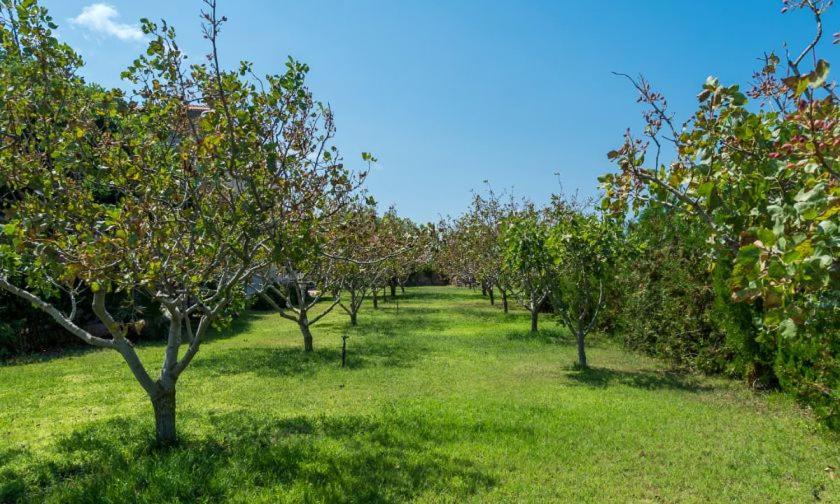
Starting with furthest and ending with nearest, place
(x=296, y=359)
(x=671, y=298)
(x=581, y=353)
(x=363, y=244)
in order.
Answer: (x=296, y=359), (x=671, y=298), (x=581, y=353), (x=363, y=244)

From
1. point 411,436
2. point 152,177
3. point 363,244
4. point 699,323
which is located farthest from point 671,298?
point 152,177

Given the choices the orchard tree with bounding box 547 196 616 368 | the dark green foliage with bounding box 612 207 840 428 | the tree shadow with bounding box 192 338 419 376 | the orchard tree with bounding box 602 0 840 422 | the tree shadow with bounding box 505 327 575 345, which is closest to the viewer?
the orchard tree with bounding box 602 0 840 422

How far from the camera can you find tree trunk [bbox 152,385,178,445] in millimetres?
6895

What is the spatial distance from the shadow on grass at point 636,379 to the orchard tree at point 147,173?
822 cm

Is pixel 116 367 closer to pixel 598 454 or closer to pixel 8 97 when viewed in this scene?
pixel 8 97

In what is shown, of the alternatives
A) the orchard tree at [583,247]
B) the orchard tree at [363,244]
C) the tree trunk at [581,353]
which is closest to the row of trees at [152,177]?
the orchard tree at [363,244]

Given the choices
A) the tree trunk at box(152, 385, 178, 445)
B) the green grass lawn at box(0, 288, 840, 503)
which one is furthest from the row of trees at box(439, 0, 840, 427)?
the tree trunk at box(152, 385, 178, 445)

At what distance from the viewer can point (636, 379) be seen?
476 inches

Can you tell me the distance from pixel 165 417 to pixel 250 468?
5.44ft

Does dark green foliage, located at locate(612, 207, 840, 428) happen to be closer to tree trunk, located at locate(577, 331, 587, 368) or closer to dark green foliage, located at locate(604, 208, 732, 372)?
dark green foliage, located at locate(604, 208, 732, 372)

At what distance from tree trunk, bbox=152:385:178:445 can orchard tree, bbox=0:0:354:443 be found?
0.05 ft

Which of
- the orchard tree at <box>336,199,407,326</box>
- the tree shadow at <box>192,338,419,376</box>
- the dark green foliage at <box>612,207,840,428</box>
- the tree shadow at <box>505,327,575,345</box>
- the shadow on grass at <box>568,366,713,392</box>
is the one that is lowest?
the shadow on grass at <box>568,366,713,392</box>

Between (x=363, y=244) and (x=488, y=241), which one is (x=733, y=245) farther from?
(x=488, y=241)

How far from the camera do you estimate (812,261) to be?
6.68 ft
